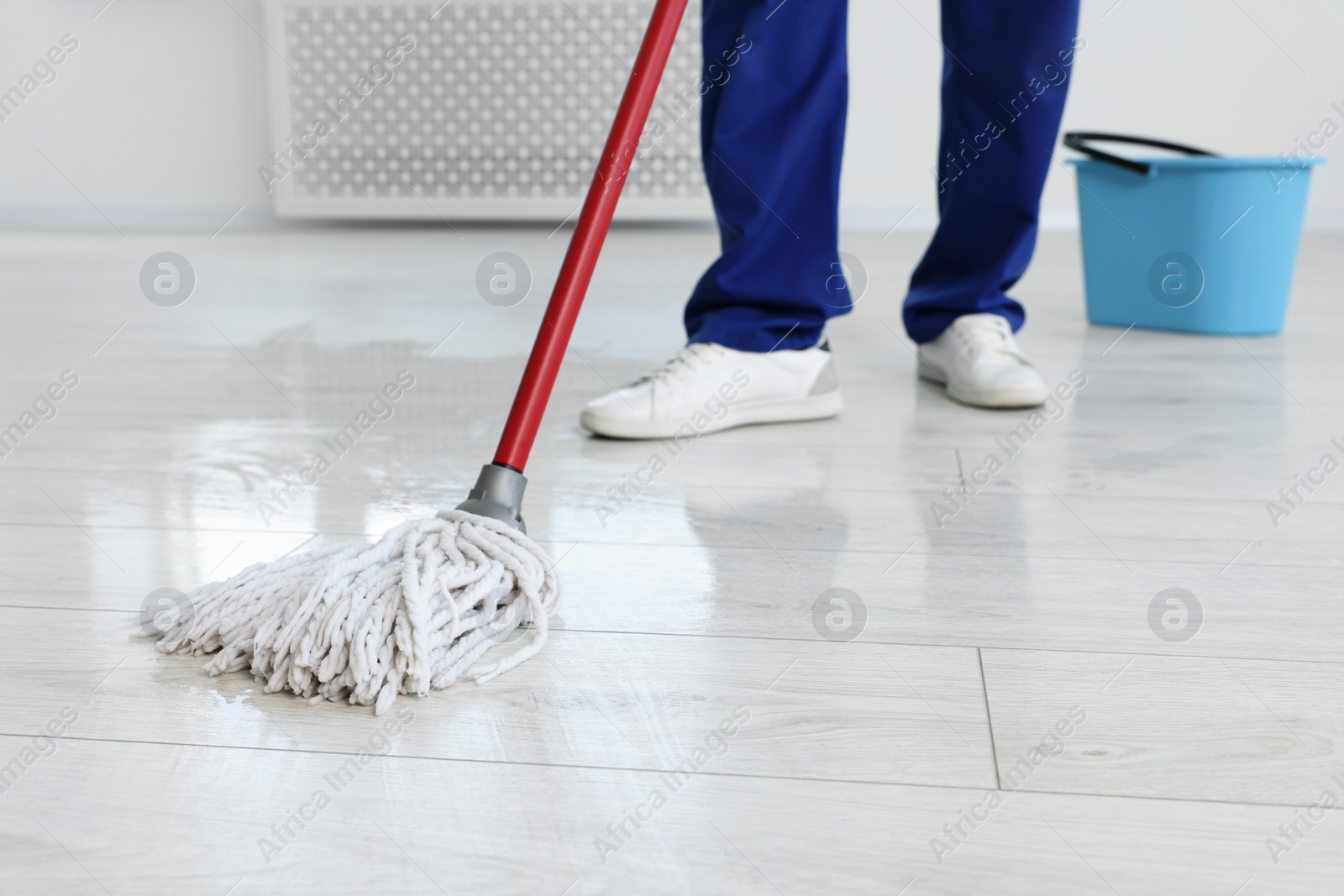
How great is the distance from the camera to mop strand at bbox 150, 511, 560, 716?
0.60 m

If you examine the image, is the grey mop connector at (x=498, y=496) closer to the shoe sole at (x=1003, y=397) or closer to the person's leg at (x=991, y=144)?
the shoe sole at (x=1003, y=397)

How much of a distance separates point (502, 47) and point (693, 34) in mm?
539

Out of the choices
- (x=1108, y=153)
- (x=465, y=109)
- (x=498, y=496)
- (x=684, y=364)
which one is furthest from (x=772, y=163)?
(x=465, y=109)

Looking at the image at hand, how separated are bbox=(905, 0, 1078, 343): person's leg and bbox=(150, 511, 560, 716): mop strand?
33.6 inches

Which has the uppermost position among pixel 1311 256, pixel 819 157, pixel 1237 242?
pixel 819 157

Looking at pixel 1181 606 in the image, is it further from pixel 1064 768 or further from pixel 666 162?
pixel 666 162

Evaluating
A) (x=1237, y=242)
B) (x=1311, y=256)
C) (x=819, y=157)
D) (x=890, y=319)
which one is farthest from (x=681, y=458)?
(x=1311, y=256)

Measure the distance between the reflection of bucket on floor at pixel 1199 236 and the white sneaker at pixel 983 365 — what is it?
1.59 ft

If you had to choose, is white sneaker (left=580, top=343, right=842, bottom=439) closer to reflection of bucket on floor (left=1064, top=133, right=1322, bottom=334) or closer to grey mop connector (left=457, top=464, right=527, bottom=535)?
grey mop connector (left=457, top=464, right=527, bottom=535)

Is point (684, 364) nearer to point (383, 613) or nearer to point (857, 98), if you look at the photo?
point (383, 613)

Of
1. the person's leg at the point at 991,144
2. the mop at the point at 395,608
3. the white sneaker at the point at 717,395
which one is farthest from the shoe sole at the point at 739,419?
the mop at the point at 395,608

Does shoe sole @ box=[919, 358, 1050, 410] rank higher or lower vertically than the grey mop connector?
lower

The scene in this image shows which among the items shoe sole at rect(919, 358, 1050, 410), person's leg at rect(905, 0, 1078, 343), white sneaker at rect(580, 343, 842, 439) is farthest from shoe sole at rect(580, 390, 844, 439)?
person's leg at rect(905, 0, 1078, 343)

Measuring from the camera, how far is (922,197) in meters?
3.34
